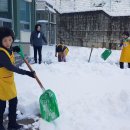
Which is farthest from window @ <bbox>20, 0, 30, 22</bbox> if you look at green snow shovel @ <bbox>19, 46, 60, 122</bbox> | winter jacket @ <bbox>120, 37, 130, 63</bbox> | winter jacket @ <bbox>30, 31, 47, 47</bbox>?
green snow shovel @ <bbox>19, 46, 60, 122</bbox>

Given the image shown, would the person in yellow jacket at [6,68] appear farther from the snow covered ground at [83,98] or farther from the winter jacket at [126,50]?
the winter jacket at [126,50]

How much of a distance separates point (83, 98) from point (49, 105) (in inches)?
48.9

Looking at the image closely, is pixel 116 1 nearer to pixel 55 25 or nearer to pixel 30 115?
pixel 55 25

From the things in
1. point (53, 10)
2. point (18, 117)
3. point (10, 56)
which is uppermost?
point (53, 10)

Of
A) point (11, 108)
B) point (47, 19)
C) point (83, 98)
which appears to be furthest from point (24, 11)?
point (11, 108)

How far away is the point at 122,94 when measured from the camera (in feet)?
17.8

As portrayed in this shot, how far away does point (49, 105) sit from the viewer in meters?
4.64

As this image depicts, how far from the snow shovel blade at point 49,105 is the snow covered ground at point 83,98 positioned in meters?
0.10

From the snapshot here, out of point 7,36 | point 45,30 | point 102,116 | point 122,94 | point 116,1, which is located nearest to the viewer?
point 7,36

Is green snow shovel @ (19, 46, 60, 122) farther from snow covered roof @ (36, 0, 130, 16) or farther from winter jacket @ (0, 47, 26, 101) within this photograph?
snow covered roof @ (36, 0, 130, 16)

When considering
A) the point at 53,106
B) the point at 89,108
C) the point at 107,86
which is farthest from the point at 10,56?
the point at 107,86

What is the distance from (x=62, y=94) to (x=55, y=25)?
1521cm

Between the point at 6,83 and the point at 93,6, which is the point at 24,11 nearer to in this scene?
the point at 6,83

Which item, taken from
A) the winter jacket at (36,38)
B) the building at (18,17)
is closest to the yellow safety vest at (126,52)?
the winter jacket at (36,38)
